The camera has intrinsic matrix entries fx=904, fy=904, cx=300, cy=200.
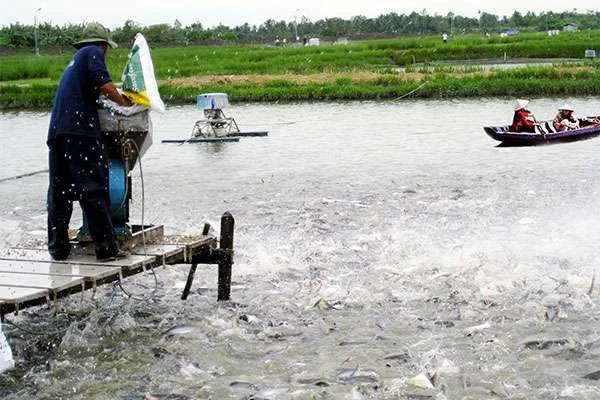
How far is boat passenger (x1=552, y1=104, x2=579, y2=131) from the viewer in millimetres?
23031

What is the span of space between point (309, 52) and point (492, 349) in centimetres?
5822

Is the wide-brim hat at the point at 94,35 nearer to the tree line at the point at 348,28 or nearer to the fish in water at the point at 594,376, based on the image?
the fish in water at the point at 594,376

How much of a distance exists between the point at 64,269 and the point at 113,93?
1595 mm

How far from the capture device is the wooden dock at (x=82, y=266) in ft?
23.6

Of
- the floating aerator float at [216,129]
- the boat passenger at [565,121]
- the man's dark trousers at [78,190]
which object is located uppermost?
the man's dark trousers at [78,190]

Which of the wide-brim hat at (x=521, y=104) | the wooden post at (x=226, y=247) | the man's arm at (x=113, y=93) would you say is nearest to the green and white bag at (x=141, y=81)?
the man's arm at (x=113, y=93)

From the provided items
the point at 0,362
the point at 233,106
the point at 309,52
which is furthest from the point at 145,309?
the point at 309,52

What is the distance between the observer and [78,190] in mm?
7969

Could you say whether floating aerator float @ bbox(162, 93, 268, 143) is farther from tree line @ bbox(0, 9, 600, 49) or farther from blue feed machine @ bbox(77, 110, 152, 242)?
tree line @ bbox(0, 9, 600, 49)

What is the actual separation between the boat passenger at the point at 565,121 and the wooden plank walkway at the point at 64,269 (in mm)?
15993

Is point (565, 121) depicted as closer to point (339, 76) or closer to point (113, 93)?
point (113, 93)

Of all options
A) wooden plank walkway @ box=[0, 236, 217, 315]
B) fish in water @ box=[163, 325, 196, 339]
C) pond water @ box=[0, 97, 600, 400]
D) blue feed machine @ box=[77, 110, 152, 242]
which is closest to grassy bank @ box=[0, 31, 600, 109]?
pond water @ box=[0, 97, 600, 400]

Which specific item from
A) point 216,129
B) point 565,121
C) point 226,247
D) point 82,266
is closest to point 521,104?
point 565,121

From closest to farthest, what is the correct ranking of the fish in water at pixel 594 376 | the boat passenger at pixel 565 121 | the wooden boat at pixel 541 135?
1. the fish in water at pixel 594 376
2. the wooden boat at pixel 541 135
3. the boat passenger at pixel 565 121
